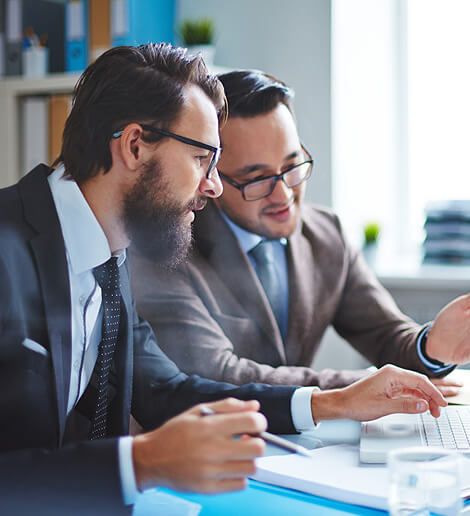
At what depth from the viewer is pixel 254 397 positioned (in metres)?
1.08

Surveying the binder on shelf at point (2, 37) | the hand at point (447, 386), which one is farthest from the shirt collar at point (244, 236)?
the binder on shelf at point (2, 37)

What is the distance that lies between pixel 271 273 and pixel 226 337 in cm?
24

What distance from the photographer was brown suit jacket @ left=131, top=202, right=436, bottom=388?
1.29 m

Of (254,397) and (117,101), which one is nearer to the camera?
(117,101)

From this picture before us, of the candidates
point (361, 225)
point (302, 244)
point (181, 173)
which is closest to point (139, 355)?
point (181, 173)

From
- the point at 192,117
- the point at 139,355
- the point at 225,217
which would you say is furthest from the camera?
the point at 225,217

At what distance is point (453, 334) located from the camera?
51.7 inches

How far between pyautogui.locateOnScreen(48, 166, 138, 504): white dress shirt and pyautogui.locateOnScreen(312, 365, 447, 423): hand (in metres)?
0.38

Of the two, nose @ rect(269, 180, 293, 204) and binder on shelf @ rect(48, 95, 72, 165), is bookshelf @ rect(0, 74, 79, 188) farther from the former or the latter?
nose @ rect(269, 180, 293, 204)

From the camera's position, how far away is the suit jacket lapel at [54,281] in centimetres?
88

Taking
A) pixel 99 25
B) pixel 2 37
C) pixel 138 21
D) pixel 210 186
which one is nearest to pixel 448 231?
pixel 138 21

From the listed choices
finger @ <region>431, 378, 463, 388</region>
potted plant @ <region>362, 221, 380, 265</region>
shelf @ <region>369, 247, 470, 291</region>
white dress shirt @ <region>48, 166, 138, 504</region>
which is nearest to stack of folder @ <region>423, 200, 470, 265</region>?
shelf @ <region>369, 247, 470, 291</region>

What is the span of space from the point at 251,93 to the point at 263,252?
0.37 m

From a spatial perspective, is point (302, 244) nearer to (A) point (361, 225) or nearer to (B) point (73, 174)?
(B) point (73, 174)
